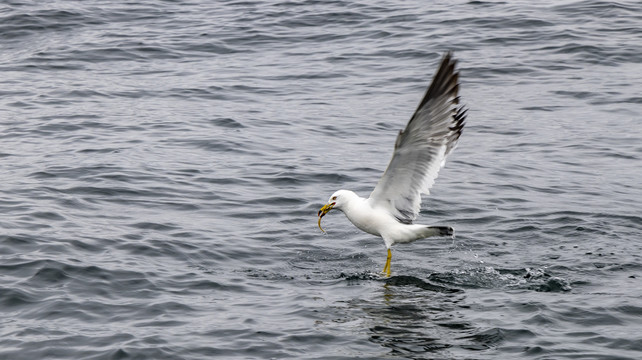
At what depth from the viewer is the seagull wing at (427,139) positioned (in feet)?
29.5

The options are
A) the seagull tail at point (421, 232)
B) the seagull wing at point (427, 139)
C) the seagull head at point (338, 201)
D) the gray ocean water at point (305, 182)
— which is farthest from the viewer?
the seagull head at point (338, 201)

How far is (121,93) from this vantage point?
16828mm

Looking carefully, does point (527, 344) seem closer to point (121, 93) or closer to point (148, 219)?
point (148, 219)

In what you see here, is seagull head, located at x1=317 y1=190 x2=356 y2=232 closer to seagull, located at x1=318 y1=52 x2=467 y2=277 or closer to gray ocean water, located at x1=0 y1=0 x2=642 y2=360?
seagull, located at x1=318 y1=52 x2=467 y2=277

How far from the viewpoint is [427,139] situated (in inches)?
362

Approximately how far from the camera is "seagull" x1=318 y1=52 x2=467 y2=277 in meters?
8.99

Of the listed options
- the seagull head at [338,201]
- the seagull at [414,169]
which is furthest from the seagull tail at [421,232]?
the seagull head at [338,201]

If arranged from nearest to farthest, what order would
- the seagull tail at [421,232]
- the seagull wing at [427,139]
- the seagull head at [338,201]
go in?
the seagull wing at [427,139], the seagull tail at [421,232], the seagull head at [338,201]

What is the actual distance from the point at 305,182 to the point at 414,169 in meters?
3.48

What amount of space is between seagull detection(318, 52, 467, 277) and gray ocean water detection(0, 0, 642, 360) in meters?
0.51

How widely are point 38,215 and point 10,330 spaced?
3.23 meters

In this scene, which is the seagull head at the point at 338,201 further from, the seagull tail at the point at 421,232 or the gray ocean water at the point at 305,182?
the seagull tail at the point at 421,232

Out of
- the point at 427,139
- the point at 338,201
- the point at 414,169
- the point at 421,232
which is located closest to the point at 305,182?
the point at 338,201

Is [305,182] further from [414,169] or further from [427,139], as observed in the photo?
[427,139]
